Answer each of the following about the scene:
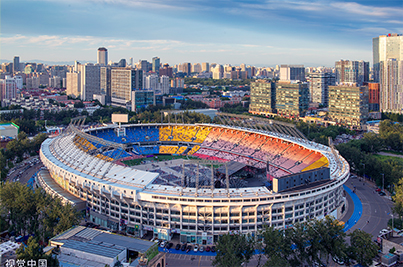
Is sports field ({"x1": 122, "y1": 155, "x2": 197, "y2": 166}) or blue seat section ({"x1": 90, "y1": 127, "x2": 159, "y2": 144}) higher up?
blue seat section ({"x1": 90, "y1": 127, "x2": 159, "y2": 144})

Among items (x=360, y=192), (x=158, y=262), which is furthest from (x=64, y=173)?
(x=360, y=192)

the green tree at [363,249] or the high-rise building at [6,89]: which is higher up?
the high-rise building at [6,89]

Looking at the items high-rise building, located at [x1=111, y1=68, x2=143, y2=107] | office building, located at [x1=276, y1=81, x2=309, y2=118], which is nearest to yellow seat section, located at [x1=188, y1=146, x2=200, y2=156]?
office building, located at [x1=276, y1=81, x2=309, y2=118]

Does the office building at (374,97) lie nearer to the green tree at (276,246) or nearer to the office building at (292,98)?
the office building at (292,98)

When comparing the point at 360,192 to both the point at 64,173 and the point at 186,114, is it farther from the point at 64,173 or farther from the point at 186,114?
the point at 186,114

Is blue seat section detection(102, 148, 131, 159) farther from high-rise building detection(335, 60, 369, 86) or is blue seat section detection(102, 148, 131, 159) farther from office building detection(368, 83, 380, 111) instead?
high-rise building detection(335, 60, 369, 86)

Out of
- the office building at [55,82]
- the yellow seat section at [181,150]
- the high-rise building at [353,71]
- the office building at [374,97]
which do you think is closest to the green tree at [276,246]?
the yellow seat section at [181,150]
